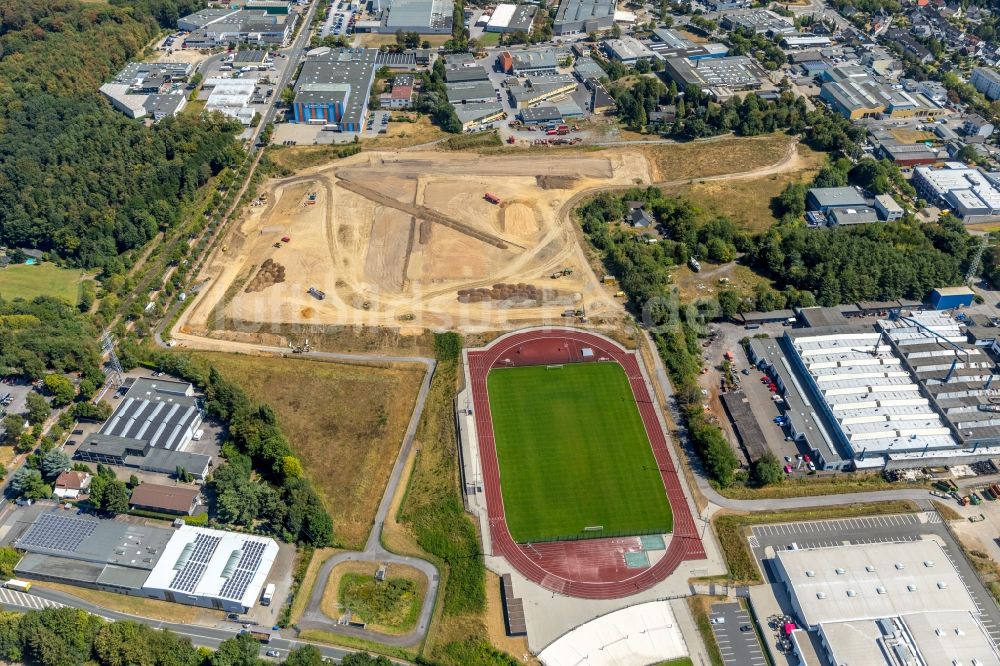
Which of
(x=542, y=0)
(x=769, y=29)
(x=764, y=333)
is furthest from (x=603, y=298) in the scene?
(x=542, y=0)

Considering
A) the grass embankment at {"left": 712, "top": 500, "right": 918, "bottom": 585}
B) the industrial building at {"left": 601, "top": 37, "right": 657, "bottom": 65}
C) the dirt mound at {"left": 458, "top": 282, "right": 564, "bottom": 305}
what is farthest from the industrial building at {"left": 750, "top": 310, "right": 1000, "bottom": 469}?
the industrial building at {"left": 601, "top": 37, "right": 657, "bottom": 65}

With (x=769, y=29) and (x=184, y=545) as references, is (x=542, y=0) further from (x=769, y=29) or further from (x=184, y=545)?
(x=184, y=545)

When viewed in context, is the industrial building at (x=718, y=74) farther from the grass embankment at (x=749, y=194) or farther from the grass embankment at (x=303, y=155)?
the grass embankment at (x=303, y=155)

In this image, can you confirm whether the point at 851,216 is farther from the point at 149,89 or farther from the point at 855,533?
the point at 149,89

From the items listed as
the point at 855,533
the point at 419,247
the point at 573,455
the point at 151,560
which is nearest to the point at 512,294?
the point at 419,247

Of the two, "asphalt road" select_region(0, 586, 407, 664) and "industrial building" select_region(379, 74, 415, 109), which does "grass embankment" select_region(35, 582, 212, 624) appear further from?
"industrial building" select_region(379, 74, 415, 109)

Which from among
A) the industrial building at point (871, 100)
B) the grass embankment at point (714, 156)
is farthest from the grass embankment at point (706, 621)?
the industrial building at point (871, 100)
